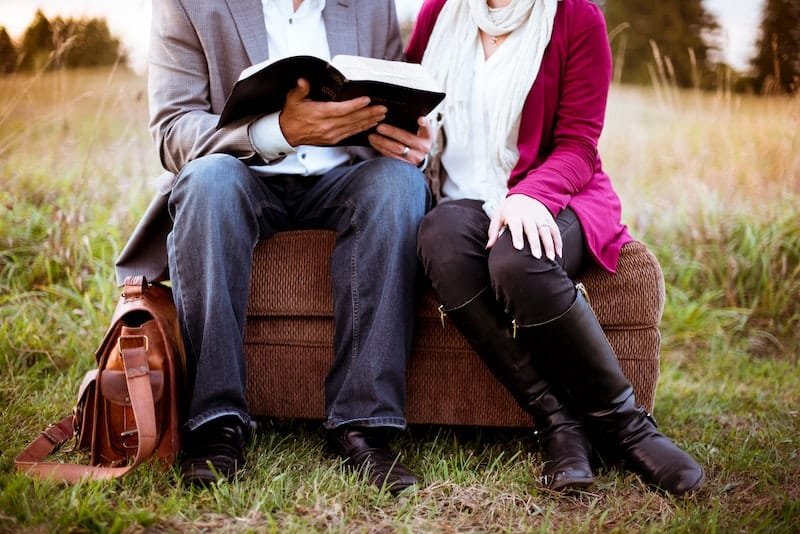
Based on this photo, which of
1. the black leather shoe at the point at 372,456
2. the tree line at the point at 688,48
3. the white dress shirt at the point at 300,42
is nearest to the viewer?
the black leather shoe at the point at 372,456

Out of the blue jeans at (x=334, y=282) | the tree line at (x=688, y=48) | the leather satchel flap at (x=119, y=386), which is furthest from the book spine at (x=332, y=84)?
the tree line at (x=688, y=48)

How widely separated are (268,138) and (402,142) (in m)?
0.36

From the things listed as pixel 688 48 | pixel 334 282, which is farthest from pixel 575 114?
pixel 688 48

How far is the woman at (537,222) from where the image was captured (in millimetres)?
1720

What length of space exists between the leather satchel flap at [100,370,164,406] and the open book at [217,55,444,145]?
0.62 meters

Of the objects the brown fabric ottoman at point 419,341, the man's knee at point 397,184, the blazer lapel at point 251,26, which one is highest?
the blazer lapel at point 251,26

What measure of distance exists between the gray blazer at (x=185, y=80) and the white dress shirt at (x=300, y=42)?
0.08m

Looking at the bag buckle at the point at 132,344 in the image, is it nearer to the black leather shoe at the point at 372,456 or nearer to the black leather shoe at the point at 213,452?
the black leather shoe at the point at 213,452

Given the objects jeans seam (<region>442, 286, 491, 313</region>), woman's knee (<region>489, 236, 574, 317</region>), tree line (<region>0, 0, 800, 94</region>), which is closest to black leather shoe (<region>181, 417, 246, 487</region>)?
jeans seam (<region>442, 286, 491, 313</region>)

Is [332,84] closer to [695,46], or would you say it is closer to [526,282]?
[526,282]

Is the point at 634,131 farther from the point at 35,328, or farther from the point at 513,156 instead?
the point at 35,328

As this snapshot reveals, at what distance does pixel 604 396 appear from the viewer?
1.78 metres

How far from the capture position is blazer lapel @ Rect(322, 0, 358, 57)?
2.11 metres

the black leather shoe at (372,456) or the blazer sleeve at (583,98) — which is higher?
the blazer sleeve at (583,98)
